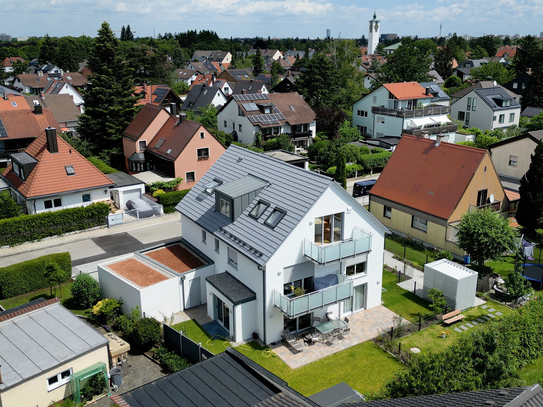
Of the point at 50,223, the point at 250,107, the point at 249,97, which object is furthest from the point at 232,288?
the point at 249,97

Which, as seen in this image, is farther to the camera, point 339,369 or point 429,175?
point 429,175

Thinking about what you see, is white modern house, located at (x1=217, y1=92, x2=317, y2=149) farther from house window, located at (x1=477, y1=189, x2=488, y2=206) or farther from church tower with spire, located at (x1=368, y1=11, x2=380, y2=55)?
church tower with spire, located at (x1=368, y1=11, x2=380, y2=55)

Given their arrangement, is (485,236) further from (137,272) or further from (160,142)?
(160,142)

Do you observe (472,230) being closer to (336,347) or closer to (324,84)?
(336,347)

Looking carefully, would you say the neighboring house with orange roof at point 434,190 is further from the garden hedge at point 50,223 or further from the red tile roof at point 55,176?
the red tile roof at point 55,176

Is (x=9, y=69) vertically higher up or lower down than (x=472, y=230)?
higher up

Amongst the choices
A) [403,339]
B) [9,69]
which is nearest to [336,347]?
[403,339]
